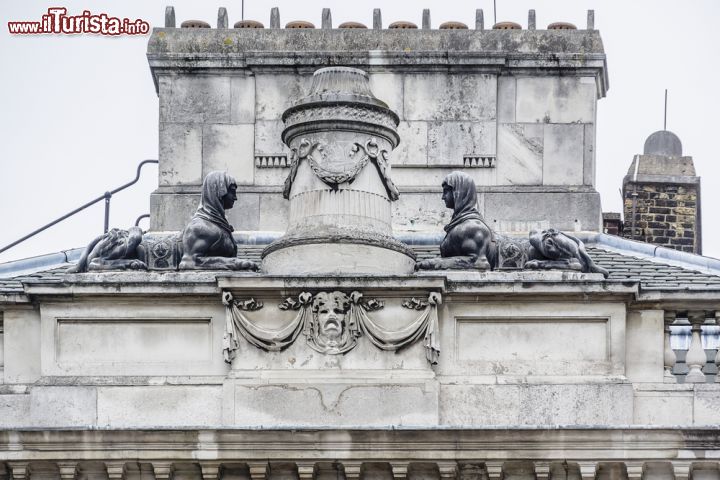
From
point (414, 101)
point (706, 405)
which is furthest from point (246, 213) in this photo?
point (706, 405)

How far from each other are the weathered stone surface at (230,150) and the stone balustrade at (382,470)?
1099 cm

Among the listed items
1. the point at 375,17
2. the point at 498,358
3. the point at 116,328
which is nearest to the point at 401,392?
the point at 498,358

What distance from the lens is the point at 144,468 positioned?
34938 mm

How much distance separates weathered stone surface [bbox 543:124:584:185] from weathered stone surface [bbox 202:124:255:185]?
15.9 feet

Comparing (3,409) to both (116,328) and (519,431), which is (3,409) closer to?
(116,328)

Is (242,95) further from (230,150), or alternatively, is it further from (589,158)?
(589,158)

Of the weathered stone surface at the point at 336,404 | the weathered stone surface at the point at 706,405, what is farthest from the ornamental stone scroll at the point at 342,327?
the weathered stone surface at the point at 706,405

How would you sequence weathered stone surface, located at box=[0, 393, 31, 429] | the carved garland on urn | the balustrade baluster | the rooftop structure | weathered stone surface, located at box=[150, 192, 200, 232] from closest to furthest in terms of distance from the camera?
1. the rooftop structure
2. the balustrade baluster
3. weathered stone surface, located at box=[0, 393, 31, 429]
4. the carved garland on urn
5. weathered stone surface, located at box=[150, 192, 200, 232]

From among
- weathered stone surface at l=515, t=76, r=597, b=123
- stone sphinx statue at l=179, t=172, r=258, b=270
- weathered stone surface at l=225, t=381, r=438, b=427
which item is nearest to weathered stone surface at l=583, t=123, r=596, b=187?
weathered stone surface at l=515, t=76, r=597, b=123

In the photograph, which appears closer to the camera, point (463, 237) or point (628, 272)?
point (463, 237)

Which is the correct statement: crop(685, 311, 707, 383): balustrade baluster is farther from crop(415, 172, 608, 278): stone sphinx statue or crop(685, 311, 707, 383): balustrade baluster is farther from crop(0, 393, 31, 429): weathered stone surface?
crop(0, 393, 31, 429): weathered stone surface

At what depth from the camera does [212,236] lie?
122 ft

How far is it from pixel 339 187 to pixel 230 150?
27.8 feet

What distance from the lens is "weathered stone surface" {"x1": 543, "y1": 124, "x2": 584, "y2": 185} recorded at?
45156 millimetres
